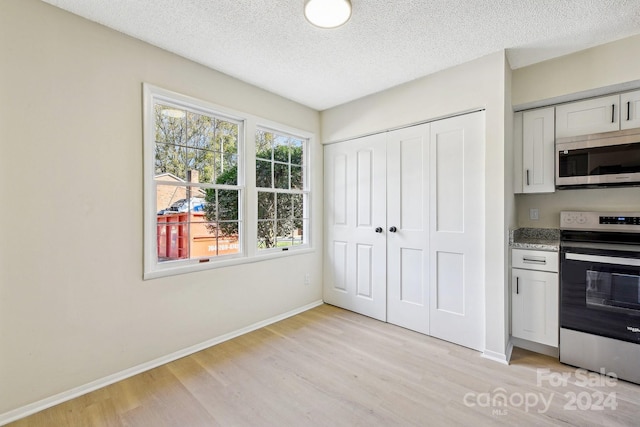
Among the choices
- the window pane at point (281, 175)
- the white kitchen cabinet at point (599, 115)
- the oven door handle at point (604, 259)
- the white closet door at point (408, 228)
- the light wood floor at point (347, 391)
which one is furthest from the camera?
the window pane at point (281, 175)

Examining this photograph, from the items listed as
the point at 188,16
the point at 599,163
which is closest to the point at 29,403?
the point at 188,16

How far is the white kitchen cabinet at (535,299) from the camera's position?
2.32 metres

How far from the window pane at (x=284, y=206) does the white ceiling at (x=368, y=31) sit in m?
1.32

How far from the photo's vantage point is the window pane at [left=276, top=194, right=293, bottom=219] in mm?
3313

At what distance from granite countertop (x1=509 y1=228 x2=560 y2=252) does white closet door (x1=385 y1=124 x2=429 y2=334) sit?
2.52 ft

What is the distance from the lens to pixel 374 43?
85.2 inches

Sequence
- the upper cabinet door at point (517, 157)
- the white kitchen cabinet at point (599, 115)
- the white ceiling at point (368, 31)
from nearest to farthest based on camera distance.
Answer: the white ceiling at point (368, 31) → the white kitchen cabinet at point (599, 115) → the upper cabinet door at point (517, 157)

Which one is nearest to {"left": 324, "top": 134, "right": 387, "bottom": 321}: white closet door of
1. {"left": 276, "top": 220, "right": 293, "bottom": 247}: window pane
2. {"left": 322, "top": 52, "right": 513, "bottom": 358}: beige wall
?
{"left": 276, "top": 220, "right": 293, "bottom": 247}: window pane

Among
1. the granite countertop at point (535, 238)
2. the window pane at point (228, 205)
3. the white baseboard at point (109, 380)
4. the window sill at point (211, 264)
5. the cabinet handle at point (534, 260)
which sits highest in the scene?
the window pane at point (228, 205)

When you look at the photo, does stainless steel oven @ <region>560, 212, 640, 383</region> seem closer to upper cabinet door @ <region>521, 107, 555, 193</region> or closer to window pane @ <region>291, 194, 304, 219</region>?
upper cabinet door @ <region>521, 107, 555, 193</region>

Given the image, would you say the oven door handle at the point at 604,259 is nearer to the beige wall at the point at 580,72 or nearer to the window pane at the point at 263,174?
the beige wall at the point at 580,72

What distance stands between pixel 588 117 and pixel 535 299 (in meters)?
1.60

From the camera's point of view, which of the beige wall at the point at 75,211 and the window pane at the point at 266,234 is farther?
the window pane at the point at 266,234

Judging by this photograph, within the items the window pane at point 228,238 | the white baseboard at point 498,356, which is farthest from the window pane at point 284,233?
the white baseboard at point 498,356
